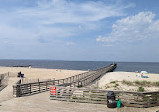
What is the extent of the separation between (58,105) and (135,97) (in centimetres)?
505

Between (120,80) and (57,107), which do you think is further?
(120,80)

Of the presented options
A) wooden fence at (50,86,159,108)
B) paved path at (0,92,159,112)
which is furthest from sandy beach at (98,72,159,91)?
paved path at (0,92,159,112)

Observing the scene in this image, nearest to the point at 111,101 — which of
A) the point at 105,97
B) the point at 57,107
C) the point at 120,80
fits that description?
the point at 105,97

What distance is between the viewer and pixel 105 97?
10.6 m

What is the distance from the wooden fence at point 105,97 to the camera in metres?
9.99

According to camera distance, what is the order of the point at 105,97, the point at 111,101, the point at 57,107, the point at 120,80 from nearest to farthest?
the point at 111,101
the point at 57,107
the point at 105,97
the point at 120,80

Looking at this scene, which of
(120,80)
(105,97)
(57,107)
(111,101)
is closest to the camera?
(111,101)

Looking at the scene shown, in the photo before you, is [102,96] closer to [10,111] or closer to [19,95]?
[10,111]

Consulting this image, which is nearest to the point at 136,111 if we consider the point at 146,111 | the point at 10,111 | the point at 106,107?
the point at 146,111

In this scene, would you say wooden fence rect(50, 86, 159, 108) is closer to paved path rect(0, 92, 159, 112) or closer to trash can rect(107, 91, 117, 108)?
paved path rect(0, 92, 159, 112)

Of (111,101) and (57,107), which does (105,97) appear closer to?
(111,101)

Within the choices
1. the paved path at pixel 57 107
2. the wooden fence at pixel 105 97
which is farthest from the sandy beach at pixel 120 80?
the paved path at pixel 57 107

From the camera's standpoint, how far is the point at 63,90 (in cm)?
1214

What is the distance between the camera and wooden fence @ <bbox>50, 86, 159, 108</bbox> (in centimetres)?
999
